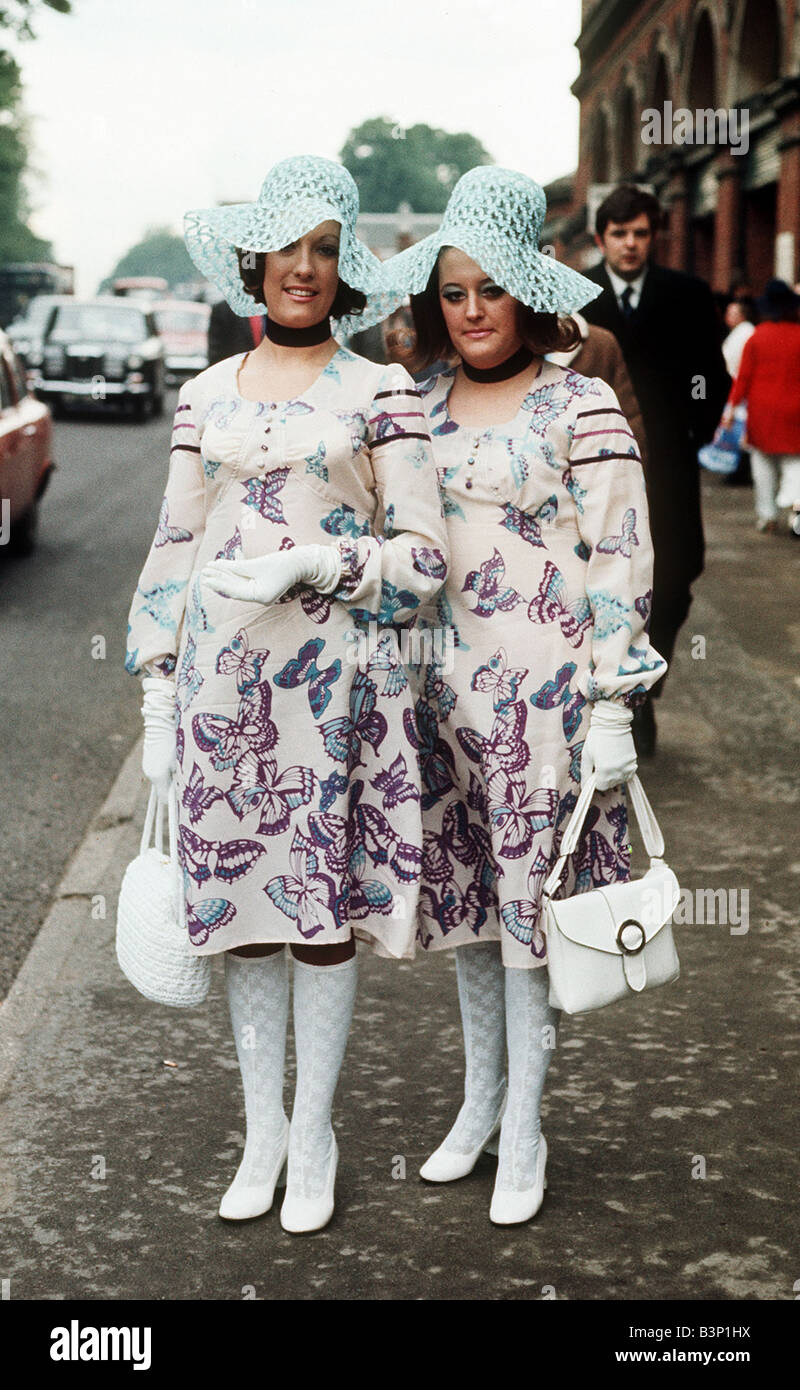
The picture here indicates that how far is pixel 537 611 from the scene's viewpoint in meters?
3.26

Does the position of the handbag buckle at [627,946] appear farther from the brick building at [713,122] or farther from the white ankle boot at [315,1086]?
the brick building at [713,122]

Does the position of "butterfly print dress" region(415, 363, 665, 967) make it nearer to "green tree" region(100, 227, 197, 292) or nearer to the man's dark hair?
the man's dark hair

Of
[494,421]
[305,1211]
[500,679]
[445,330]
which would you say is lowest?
[305,1211]

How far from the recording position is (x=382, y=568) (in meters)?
3.10

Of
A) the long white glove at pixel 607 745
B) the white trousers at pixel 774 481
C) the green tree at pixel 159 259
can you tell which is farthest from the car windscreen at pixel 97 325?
the green tree at pixel 159 259

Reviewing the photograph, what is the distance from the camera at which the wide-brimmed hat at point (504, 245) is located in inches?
124

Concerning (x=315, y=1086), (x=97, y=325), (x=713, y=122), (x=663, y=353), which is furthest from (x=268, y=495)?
(x=97, y=325)

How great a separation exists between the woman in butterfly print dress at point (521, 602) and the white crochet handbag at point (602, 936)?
0.27 feet

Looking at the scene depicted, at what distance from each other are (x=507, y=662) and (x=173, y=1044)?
1592mm

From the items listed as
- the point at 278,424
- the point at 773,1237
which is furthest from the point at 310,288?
the point at 773,1237

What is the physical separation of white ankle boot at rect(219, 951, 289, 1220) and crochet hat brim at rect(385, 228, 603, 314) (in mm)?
1335

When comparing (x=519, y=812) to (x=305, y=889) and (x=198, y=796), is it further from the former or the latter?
(x=198, y=796)

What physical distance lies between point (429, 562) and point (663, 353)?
10.8 feet

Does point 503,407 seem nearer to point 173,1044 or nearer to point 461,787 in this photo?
point 461,787
